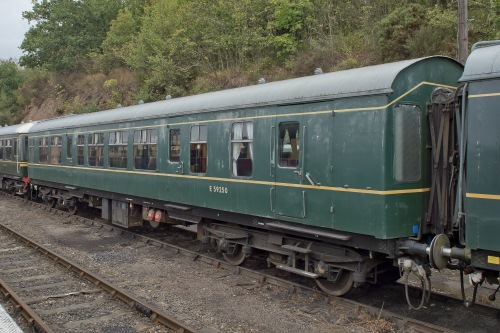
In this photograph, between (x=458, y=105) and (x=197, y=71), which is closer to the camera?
(x=458, y=105)

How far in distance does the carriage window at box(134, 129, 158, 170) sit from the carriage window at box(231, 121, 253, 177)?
3.11m

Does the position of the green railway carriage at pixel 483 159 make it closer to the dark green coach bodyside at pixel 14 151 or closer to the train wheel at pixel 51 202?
the train wheel at pixel 51 202

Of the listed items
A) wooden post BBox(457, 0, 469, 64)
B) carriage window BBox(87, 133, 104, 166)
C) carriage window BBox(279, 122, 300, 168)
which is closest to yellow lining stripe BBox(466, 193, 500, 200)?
carriage window BBox(279, 122, 300, 168)

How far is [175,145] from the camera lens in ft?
34.0

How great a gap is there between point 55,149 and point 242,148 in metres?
11.1

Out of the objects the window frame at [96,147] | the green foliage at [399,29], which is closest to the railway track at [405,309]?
the window frame at [96,147]

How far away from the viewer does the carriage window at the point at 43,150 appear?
17.8 m

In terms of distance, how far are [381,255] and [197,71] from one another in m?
21.9

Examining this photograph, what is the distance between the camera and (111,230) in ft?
45.6

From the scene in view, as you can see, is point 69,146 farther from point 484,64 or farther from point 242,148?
point 484,64

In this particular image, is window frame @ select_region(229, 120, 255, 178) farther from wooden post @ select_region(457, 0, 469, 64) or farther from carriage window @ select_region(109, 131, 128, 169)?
wooden post @ select_region(457, 0, 469, 64)

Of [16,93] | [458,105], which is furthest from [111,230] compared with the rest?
[16,93]

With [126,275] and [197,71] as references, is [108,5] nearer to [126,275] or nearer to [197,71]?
[197,71]

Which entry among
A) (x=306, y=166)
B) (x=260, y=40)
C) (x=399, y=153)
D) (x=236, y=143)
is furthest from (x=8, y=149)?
(x=399, y=153)
